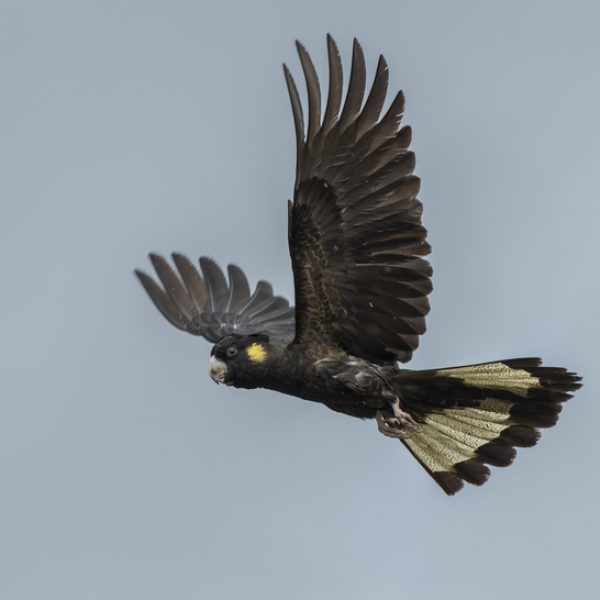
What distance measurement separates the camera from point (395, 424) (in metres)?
13.1

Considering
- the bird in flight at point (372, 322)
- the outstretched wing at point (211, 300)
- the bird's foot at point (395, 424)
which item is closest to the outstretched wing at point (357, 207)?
the bird in flight at point (372, 322)

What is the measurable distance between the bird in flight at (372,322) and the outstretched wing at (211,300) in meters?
2.46

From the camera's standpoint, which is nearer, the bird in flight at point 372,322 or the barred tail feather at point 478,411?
the bird in flight at point 372,322

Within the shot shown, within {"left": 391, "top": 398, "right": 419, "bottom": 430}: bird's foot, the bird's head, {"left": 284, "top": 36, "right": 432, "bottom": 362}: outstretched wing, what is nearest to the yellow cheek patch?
the bird's head

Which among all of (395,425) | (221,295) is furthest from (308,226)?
(221,295)

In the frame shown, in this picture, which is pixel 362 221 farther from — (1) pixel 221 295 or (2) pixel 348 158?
(1) pixel 221 295

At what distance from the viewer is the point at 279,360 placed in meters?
13.0

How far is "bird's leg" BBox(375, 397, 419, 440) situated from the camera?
1291 cm

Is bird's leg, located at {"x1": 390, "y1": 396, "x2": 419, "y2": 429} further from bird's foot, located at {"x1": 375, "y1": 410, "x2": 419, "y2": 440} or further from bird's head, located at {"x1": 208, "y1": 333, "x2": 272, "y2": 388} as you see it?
bird's head, located at {"x1": 208, "y1": 333, "x2": 272, "y2": 388}

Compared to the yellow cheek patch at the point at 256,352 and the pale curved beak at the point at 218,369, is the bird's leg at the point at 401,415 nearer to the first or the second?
the yellow cheek patch at the point at 256,352

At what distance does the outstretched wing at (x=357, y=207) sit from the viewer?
11930mm

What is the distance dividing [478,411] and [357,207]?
2393mm

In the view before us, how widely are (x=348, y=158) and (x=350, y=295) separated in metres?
1.32

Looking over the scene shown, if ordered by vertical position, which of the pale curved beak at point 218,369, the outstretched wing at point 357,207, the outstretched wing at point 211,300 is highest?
the outstretched wing at point 211,300
